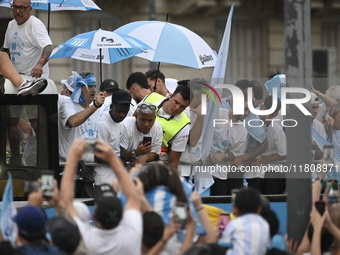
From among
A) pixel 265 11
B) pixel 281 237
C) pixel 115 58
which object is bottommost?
pixel 281 237

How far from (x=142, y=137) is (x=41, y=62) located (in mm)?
1347

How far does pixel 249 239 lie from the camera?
5297 mm

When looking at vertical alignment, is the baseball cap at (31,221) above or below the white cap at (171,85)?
below

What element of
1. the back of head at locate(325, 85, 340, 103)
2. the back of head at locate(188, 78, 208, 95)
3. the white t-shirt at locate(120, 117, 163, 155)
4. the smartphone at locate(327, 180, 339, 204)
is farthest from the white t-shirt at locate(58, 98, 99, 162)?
the smartphone at locate(327, 180, 339, 204)

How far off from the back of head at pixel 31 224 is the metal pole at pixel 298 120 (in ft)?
6.26

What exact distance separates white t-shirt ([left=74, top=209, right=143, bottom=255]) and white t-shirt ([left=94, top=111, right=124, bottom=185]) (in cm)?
314

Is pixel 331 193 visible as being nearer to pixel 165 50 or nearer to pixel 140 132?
pixel 140 132

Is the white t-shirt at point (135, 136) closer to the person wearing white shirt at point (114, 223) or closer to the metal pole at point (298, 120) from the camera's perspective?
the metal pole at point (298, 120)

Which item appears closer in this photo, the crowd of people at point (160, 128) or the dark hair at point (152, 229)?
the dark hair at point (152, 229)

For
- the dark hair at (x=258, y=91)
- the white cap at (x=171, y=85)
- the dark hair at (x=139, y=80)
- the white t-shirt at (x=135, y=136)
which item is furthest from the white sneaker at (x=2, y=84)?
the white cap at (x=171, y=85)

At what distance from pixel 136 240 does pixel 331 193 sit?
1642 millimetres

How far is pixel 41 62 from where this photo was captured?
8.43 meters

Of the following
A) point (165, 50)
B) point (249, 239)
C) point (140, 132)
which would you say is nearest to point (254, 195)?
point (249, 239)

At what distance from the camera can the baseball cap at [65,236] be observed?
4859 millimetres
